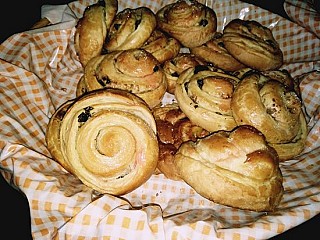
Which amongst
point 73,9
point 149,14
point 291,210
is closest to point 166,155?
point 291,210

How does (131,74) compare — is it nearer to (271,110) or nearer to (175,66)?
(175,66)

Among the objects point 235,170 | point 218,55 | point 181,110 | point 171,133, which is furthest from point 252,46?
point 235,170

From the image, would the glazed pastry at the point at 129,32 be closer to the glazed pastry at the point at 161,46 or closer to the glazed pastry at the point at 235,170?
the glazed pastry at the point at 161,46

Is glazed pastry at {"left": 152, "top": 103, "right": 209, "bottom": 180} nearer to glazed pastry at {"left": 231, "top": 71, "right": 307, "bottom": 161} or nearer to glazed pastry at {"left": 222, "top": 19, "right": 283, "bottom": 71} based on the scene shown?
glazed pastry at {"left": 231, "top": 71, "right": 307, "bottom": 161}

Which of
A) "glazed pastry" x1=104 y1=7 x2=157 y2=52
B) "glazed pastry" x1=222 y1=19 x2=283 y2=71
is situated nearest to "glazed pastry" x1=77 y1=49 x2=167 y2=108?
"glazed pastry" x1=104 y1=7 x2=157 y2=52

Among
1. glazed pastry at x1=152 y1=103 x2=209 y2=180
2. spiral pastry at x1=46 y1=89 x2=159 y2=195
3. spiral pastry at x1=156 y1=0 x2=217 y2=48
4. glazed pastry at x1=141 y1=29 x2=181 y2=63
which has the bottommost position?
glazed pastry at x1=152 y1=103 x2=209 y2=180

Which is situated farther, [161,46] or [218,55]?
[218,55]

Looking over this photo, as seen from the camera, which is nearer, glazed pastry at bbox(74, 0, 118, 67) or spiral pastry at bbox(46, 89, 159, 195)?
spiral pastry at bbox(46, 89, 159, 195)
